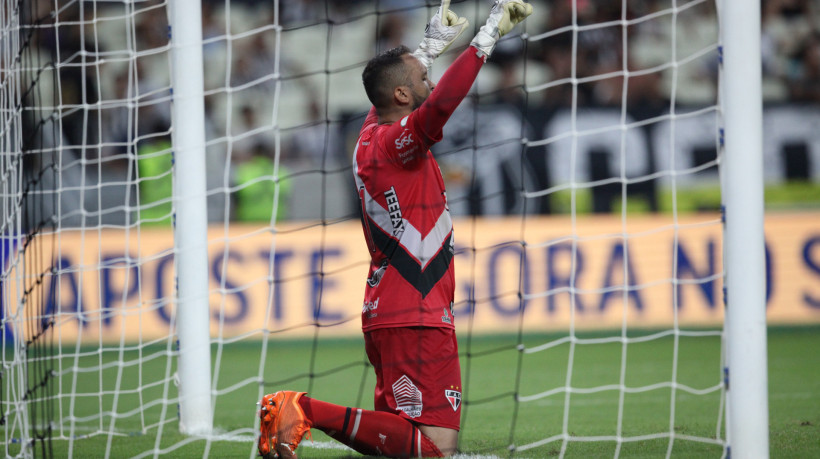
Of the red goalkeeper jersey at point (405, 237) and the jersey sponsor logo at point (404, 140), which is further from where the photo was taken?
the red goalkeeper jersey at point (405, 237)

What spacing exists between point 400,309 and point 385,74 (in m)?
0.93

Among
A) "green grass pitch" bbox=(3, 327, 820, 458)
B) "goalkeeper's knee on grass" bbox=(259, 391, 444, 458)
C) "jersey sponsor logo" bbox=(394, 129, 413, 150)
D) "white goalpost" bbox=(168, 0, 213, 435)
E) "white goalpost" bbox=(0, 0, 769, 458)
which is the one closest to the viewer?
"jersey sponsor logo" bbox=(394, 129, 413, 150)

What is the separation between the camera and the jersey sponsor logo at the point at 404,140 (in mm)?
3184

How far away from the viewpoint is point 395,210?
3.41 m

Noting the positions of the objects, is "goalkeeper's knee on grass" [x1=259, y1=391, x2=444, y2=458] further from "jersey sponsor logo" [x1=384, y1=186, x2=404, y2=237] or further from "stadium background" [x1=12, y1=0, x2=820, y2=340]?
"stadium background" [x1=12, y1=0, x2=820, y2=340]

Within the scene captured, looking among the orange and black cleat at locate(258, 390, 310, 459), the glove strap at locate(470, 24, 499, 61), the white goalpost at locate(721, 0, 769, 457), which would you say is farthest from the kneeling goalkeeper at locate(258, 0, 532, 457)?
the white goalpost at locate(721, 0, 769, 457)

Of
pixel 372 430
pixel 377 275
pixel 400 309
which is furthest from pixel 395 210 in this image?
pixel 372 430

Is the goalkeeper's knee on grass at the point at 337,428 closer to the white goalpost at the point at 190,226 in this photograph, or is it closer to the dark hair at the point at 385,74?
the dark hair at the point at 385,74

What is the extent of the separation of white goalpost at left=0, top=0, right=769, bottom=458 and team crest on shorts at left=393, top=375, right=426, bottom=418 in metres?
0.47

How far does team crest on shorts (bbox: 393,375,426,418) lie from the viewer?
11.0 ft

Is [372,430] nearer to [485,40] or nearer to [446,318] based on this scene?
[446,318]

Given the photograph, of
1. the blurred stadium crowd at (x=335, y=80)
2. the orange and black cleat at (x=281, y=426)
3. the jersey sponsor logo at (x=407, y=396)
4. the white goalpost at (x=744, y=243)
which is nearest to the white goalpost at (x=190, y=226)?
the orange and black cleat at (x=281, y=426)

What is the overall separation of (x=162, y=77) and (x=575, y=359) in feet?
25.5

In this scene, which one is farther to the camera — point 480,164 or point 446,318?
point 480,164
